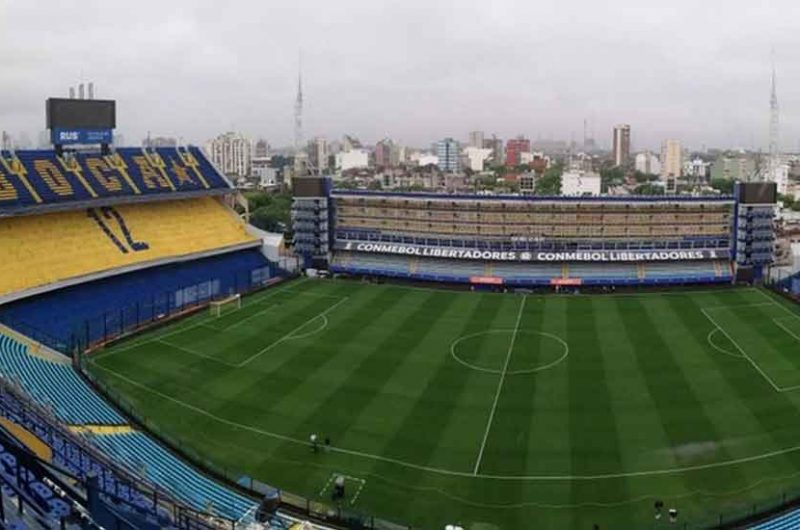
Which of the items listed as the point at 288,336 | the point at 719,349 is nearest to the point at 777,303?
the point at 719,349

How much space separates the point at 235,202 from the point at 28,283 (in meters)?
27.3

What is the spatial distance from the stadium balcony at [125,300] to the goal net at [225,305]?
133 cm

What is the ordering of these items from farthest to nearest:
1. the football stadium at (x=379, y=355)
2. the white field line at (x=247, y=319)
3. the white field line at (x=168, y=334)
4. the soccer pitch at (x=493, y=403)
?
the white field line at (x=247, y=319)
the white field line at (x=168, y=334)
the soccer pitch at (x=493, y=403)
the football stadium at (x=379, y=355)

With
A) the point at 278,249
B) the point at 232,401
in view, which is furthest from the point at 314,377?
the point at 278,249

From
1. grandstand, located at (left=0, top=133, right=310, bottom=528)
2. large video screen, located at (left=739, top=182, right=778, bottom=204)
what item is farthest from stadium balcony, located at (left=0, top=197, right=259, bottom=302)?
large video screen, located at (left=739, top=182, right=778, bottom=204)

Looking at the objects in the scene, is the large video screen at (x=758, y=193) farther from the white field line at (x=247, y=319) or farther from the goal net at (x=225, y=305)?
the goal net at (x=225, y=305)

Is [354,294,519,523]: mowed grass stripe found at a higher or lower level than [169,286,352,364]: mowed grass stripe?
lower

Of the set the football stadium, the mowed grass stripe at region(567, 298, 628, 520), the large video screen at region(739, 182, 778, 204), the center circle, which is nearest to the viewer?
the football stadium

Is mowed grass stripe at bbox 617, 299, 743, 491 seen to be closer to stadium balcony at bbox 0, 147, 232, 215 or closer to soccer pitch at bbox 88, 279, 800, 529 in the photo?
soccer pitch at bbox 88, 279, 800, 529

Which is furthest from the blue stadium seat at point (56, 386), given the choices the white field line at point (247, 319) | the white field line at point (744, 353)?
the white field line at point (744, 353)

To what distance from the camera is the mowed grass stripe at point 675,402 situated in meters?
26.7

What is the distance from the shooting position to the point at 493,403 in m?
32.7

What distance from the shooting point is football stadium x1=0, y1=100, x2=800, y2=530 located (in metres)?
24.2

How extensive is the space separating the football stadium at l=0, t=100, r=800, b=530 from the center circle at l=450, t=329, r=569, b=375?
0.73 ft
